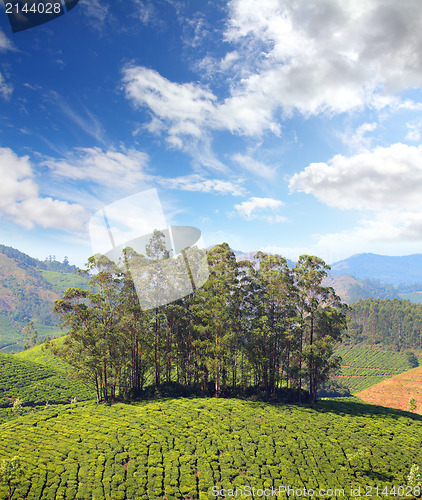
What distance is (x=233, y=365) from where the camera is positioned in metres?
29.5

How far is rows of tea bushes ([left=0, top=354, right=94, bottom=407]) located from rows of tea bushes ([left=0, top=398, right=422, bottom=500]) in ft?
93.5

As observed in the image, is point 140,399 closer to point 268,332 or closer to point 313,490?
point 268,332

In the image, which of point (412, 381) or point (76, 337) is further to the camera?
point (412, 381)

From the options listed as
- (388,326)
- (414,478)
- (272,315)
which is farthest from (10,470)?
(388,326)

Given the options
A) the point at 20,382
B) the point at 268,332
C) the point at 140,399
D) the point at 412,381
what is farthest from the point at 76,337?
the point at 412,381

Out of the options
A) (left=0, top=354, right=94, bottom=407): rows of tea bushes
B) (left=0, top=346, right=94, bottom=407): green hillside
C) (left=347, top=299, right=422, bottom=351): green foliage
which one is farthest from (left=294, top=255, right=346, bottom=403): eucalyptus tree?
(left=347, top=299, right=422, bottom=351): green foliage

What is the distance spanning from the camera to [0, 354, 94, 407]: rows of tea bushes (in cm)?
4569

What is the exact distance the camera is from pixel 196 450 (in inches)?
728

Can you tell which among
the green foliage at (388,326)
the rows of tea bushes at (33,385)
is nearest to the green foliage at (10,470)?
the rows of tea bushes at (33,385)

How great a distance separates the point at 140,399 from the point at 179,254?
15865 mm

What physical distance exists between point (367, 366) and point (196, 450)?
115750 millimetres

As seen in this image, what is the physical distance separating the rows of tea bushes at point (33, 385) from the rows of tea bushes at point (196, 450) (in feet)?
93.5

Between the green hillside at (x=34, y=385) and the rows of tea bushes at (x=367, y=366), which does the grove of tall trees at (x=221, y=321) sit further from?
the rows of tea bushes at (x=367, y=366)

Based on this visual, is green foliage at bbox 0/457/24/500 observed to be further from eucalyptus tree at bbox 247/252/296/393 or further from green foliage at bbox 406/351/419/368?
green foliage at bbox 406/351/419/368
